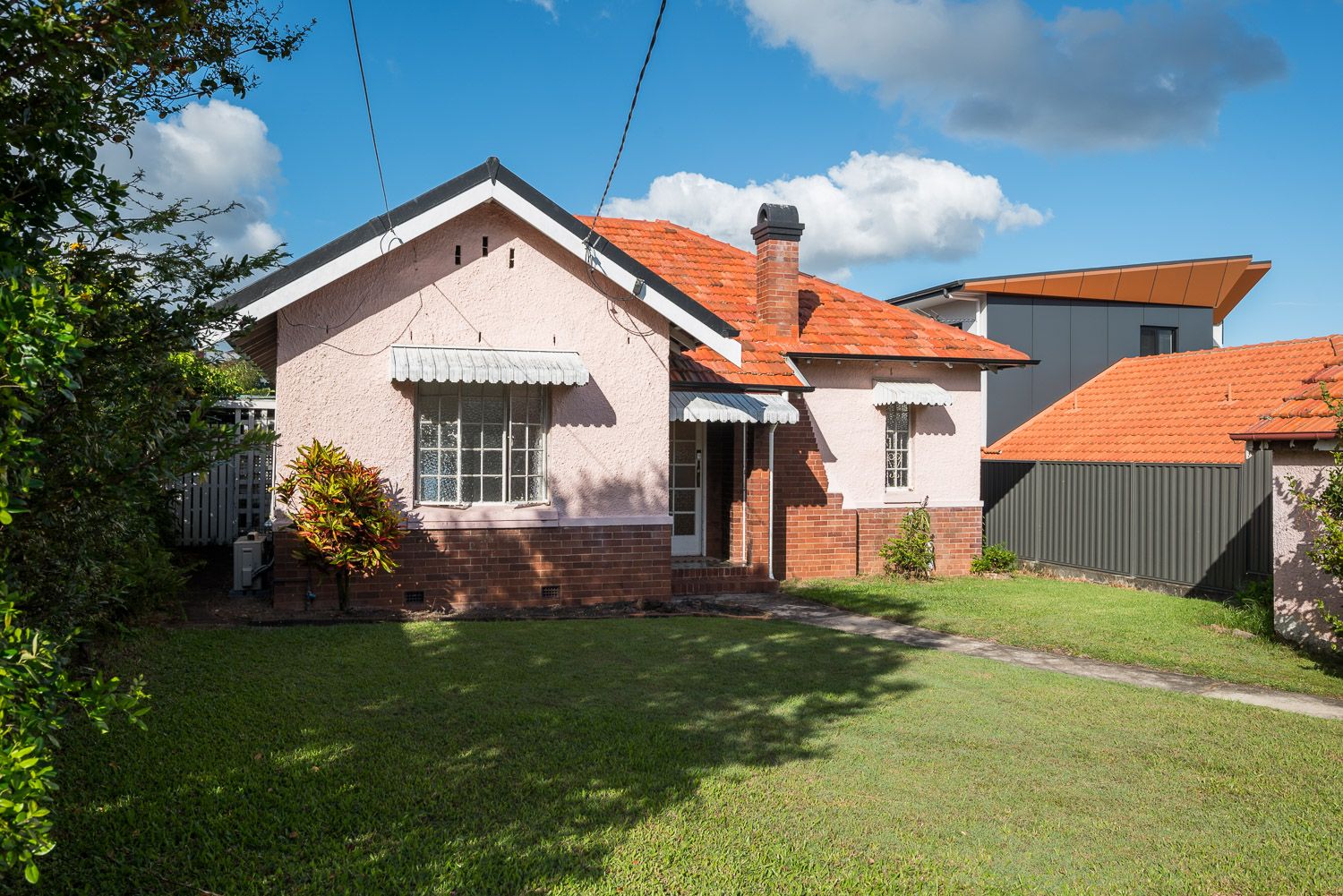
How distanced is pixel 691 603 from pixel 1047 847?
9.41m

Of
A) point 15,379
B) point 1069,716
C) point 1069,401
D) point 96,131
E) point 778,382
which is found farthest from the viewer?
point 1069,401

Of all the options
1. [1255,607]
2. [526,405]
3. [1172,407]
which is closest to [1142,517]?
[1255,607]

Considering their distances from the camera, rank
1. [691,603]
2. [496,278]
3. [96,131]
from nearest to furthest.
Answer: [96,131] → [496,278] → [691,603]

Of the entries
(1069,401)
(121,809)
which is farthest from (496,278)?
(1069,401)

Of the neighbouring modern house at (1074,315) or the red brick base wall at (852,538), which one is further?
Answer: the neighbouring modern house at (1074,315)

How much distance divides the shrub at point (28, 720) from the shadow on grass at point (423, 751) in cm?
225

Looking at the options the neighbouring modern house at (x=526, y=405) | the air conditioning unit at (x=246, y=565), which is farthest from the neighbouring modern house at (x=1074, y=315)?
the air conditioning unit at (x=246, y=565)

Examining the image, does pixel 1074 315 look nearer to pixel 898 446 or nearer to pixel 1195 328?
pixel 1195 328

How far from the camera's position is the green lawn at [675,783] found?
5.52 metres

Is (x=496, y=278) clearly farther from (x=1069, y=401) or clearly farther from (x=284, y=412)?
(x=1069, y=401)

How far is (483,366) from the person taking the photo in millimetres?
13406

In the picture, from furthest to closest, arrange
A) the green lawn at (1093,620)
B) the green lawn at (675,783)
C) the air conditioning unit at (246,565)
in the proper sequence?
the air conditioning unit at (246,565) → the green lawn at (1093,620) → the green lawn at (675,783)

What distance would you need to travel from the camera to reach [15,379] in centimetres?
321

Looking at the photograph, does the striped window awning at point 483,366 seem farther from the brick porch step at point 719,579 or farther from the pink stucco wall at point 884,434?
the pink stucco wall at point 884,434
